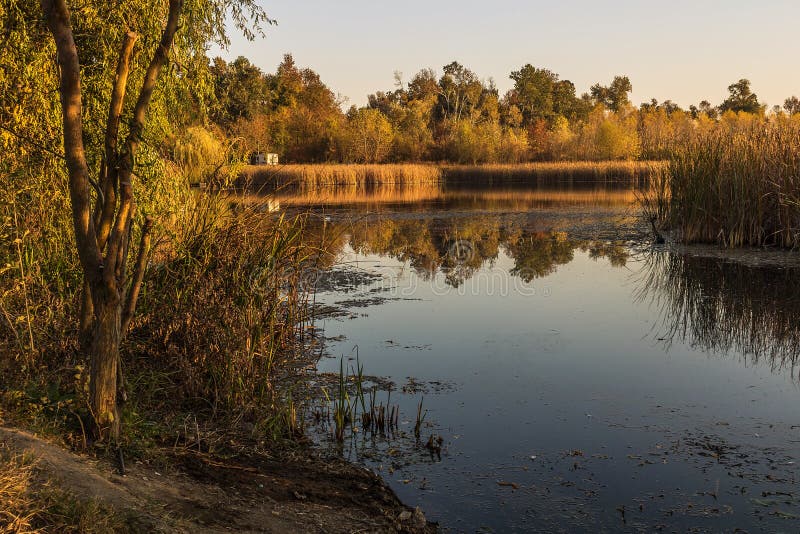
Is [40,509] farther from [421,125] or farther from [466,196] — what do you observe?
[421,125]

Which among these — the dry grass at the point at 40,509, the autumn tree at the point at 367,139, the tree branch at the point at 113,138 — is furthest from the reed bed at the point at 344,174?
the dry grass at the point at 40,509

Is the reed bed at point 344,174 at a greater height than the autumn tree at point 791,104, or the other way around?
the autumn tree at point 791,104

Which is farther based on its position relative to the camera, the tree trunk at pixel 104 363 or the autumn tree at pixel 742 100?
the autumn tree at pixel 742 100

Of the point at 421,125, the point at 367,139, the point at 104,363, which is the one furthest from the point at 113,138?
the point at 421,125

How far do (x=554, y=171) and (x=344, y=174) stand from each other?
15.4 meters

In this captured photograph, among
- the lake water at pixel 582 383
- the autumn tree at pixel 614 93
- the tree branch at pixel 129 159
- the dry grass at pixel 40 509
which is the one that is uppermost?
the autumn tree at pixel 614 93

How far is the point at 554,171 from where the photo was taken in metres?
48.7

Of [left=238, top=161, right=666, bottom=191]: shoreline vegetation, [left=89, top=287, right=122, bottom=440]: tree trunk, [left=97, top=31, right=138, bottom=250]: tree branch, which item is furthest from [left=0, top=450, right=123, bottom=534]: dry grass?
[left=238, top=161, right=666, bottom=191]: shoreline vegetation

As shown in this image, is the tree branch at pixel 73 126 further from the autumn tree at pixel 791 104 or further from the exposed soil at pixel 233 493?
the autumn tree at pixel 791 104

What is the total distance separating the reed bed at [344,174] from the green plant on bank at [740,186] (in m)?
24.3

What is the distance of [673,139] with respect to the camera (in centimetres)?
1758

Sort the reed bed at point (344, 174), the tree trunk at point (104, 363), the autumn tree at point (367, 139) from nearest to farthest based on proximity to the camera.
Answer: the tree trunk at point (104, 363)
the reed bed at point (344, 174)
the autumn tree at point (367, 139)

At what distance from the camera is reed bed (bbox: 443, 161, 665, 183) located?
4741 cm

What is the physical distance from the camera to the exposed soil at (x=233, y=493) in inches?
147
